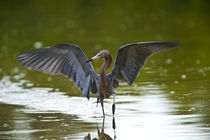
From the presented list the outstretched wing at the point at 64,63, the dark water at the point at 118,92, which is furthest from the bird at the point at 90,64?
the dark water at the point at 118,92

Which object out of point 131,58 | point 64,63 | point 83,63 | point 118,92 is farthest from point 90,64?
point 118,92

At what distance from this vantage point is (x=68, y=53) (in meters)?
7.96

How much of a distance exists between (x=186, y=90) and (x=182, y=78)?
1.32m

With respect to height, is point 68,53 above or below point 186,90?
above

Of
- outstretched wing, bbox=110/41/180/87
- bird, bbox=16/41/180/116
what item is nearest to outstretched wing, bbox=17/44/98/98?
bird, bbox=16/41/180/116

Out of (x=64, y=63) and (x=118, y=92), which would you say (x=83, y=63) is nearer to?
(x=64, y=63)

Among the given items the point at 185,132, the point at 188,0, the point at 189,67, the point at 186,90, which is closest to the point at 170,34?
the point at 189,67

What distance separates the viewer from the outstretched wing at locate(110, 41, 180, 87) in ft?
24.2

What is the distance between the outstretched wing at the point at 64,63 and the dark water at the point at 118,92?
48cm

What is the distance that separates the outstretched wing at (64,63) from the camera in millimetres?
7906

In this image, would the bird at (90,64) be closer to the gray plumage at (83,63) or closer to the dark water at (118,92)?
the gray plumage at (83,63)

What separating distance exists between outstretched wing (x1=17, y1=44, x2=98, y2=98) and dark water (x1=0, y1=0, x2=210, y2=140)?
0.48 m

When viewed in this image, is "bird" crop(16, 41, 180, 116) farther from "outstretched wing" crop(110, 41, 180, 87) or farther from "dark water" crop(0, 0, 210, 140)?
"dark water" crop(0, 0, 210, 140)

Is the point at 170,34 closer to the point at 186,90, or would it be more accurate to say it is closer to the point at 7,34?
the point at 7,34
